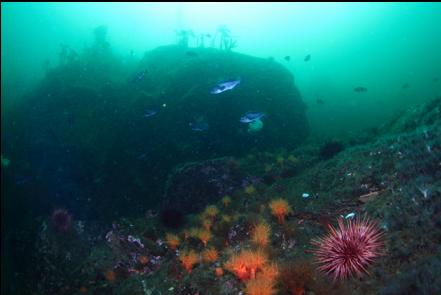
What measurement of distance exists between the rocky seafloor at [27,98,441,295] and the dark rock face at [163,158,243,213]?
0.04 metres

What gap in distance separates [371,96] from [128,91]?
41.8 meters

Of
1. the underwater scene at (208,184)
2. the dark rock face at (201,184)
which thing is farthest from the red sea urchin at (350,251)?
the dark rock face at (201,184)

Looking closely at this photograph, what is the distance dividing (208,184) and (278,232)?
534 cm

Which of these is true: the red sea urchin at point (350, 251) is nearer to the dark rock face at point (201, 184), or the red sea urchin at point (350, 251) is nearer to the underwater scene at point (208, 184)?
the underwater scene at point (208, 184)

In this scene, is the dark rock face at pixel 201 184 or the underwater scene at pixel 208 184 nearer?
the underwater scene at pixel 208 184

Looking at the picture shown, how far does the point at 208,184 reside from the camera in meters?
Result: 11.7

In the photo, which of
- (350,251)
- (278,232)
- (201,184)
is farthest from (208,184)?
(350,251)

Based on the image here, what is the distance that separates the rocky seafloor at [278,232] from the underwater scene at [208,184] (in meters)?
0.04

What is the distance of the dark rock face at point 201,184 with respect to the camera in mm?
11492

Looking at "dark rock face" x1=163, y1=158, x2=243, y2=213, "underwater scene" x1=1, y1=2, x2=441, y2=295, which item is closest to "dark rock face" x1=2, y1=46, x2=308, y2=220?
"underwater scene" x1=1, y1=2, x2=441, y2=295

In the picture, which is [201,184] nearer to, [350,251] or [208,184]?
[208,184]

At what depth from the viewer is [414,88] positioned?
149 ft

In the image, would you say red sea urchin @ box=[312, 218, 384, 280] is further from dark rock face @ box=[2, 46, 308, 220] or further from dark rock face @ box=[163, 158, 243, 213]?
dark rock face @ box=[2, 46, 308, 220]

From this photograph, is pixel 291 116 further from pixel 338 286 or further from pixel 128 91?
pixel 338 286
